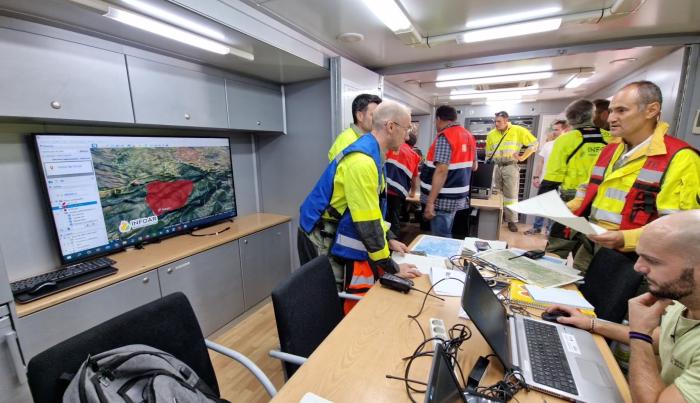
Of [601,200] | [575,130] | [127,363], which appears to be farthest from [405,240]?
[127,363]

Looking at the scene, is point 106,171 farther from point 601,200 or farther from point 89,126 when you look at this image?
point 601,200

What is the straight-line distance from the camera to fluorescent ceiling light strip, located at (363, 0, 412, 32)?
1844mm

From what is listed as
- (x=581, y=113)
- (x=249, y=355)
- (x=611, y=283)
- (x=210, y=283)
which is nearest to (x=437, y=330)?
(x=611, y=283)

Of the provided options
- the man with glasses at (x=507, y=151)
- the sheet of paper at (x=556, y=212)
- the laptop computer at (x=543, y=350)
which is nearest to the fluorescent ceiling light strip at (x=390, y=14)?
the sheet of paper at (x=556, y=212)

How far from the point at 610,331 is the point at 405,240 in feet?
11.6

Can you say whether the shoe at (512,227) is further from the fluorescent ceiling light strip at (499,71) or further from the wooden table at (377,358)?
the wooden table at (377,358)

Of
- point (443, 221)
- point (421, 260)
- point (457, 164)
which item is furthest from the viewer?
point (443, 221)

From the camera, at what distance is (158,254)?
2.06m

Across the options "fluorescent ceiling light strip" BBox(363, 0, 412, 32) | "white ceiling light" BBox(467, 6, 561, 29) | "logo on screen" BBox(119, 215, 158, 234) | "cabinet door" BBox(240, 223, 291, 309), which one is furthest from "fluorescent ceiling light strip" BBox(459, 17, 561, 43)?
"logo on screen" BBox(119, 215, 158, 234)

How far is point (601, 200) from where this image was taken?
1761 mm

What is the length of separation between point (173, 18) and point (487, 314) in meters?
2.09

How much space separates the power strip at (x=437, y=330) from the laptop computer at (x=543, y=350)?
0.20 m

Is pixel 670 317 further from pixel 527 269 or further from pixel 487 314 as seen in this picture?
pixel 527 269

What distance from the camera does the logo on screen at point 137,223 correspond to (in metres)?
2.03
